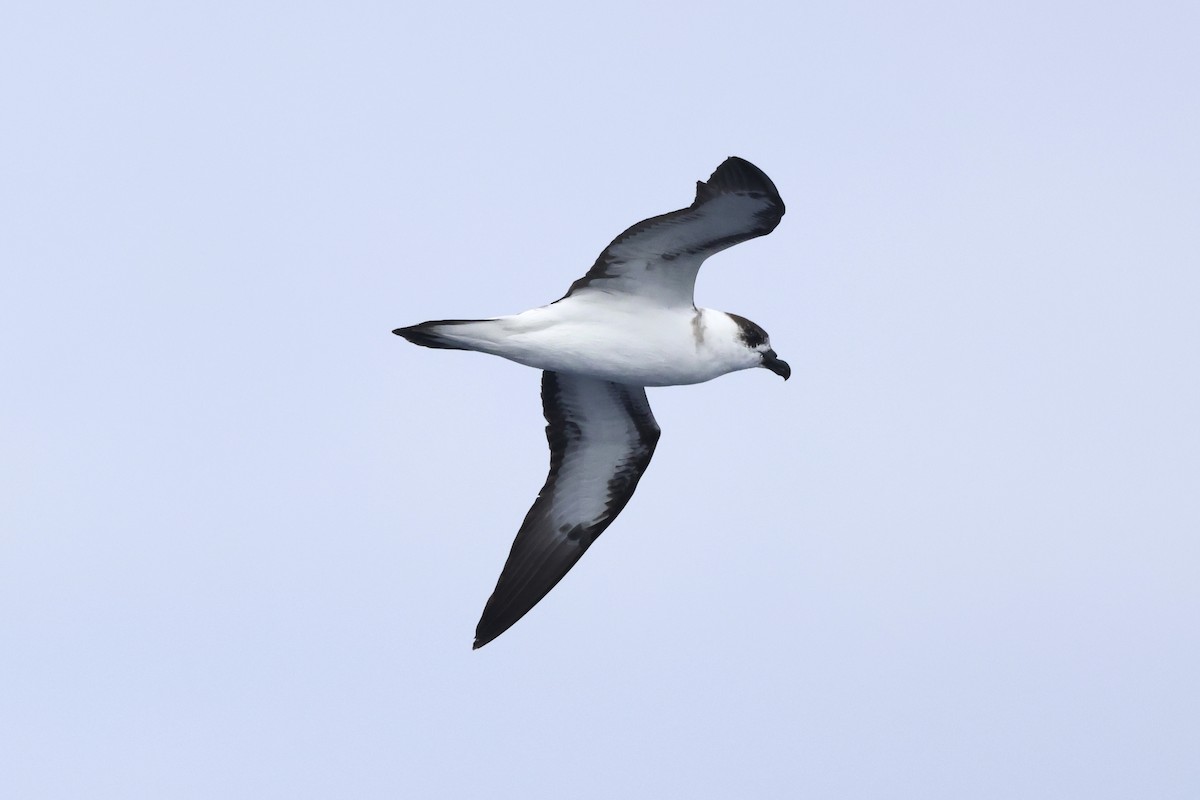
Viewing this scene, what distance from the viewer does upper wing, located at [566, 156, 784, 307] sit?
15.4 metres

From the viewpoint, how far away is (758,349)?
1739 cm

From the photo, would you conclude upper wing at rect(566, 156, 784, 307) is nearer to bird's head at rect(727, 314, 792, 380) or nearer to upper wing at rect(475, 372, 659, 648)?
bird's head at rect(727, 314, 792, 380)

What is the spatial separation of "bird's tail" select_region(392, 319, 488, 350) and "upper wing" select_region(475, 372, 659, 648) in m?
2.01

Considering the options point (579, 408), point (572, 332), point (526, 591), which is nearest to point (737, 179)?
point (572, 332)

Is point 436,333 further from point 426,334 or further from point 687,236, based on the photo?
point 687,236

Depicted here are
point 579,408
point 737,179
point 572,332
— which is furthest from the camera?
point 579,408

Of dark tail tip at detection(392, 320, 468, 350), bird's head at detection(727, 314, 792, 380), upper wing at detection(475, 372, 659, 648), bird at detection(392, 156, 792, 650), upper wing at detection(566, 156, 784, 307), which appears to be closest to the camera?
upper wing at detection(566, 156, 784, 307)

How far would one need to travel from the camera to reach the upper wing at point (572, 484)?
60.0 ft

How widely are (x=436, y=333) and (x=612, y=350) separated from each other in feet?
5.22

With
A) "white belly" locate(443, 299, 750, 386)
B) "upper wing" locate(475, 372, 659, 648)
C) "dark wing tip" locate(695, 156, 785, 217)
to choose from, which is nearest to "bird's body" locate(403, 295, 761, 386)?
"white belly" locate(443, 299, 750, 386)

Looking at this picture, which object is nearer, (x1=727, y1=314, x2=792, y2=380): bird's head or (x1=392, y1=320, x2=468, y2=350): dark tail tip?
(x1=392, y1=320, x2=468, y2=350): dark tail tip

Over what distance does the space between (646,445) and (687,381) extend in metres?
1.42

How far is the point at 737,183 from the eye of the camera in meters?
15.3

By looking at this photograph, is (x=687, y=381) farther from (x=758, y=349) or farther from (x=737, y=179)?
(x=737, y=179)
